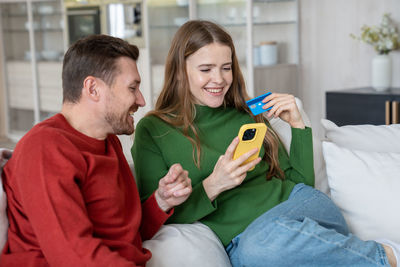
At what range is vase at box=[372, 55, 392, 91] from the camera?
3.88 meters

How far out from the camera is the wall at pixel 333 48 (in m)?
4.20

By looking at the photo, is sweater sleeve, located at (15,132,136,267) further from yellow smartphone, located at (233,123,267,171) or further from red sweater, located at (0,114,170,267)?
yellow smartphone, located at (233,123,267,171)

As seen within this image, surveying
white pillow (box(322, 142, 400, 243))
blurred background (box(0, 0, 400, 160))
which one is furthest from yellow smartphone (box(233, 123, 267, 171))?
blurred background (box(0, 0, 400, 160))

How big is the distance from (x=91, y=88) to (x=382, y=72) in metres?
3.10

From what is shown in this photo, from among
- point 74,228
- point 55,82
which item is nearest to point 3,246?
point 74,228

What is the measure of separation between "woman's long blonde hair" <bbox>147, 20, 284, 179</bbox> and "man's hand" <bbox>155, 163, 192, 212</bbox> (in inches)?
9.0

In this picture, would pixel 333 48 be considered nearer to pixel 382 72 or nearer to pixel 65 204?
pixel 382 72

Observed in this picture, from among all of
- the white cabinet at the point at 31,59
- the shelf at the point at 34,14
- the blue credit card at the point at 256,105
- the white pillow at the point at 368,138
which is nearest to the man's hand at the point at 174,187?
the blue credit card at the point at 256,105

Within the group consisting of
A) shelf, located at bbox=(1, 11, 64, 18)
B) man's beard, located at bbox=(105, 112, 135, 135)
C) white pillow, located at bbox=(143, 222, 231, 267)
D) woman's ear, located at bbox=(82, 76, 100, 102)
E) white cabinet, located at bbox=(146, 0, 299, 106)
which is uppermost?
shelf, located at bbox=(1, 11, 64, 18)

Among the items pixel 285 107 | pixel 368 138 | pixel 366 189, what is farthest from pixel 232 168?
pixel 368 138

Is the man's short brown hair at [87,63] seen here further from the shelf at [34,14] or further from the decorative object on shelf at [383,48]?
the shelf at [34,14]

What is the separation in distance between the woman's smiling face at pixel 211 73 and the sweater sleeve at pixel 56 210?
2.46 ft

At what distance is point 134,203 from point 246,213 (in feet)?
1.36

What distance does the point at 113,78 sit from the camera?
4.34ft
